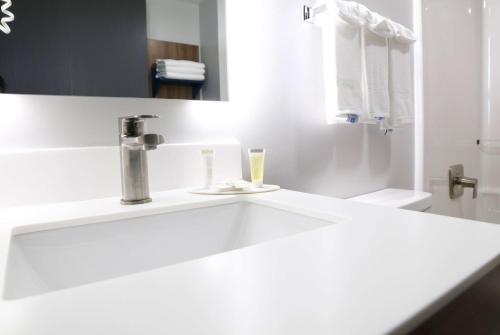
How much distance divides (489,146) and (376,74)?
949 millimetres

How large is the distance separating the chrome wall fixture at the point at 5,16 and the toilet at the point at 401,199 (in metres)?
1.15

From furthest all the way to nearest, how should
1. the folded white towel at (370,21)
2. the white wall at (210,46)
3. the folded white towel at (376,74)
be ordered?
1. the folded white towel at (376,74)
2. the folded white towel at (370,21)
3. the white wall at (210,46)

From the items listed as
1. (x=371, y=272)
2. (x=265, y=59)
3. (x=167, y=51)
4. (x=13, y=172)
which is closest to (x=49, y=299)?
(x=371, y=272)

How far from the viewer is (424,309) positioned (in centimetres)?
29

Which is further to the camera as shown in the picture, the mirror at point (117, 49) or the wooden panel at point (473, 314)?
the mirror at point (117, 49)

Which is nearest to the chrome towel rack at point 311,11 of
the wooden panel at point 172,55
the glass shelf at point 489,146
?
the wooden panel at point 172,55

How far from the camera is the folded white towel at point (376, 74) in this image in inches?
51.4

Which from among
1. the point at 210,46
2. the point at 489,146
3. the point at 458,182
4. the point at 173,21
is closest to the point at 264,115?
the point at 210,46

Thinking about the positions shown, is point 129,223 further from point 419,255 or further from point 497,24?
point 497,24

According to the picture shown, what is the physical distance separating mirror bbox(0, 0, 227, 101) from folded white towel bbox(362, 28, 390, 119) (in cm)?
58

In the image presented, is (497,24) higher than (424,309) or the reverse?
higher

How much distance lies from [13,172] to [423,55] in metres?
1.85

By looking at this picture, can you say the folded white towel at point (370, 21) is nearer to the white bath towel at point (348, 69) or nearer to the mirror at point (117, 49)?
the white bath towel at point (348, 69)

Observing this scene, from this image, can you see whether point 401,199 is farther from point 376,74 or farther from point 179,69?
point 179,69
